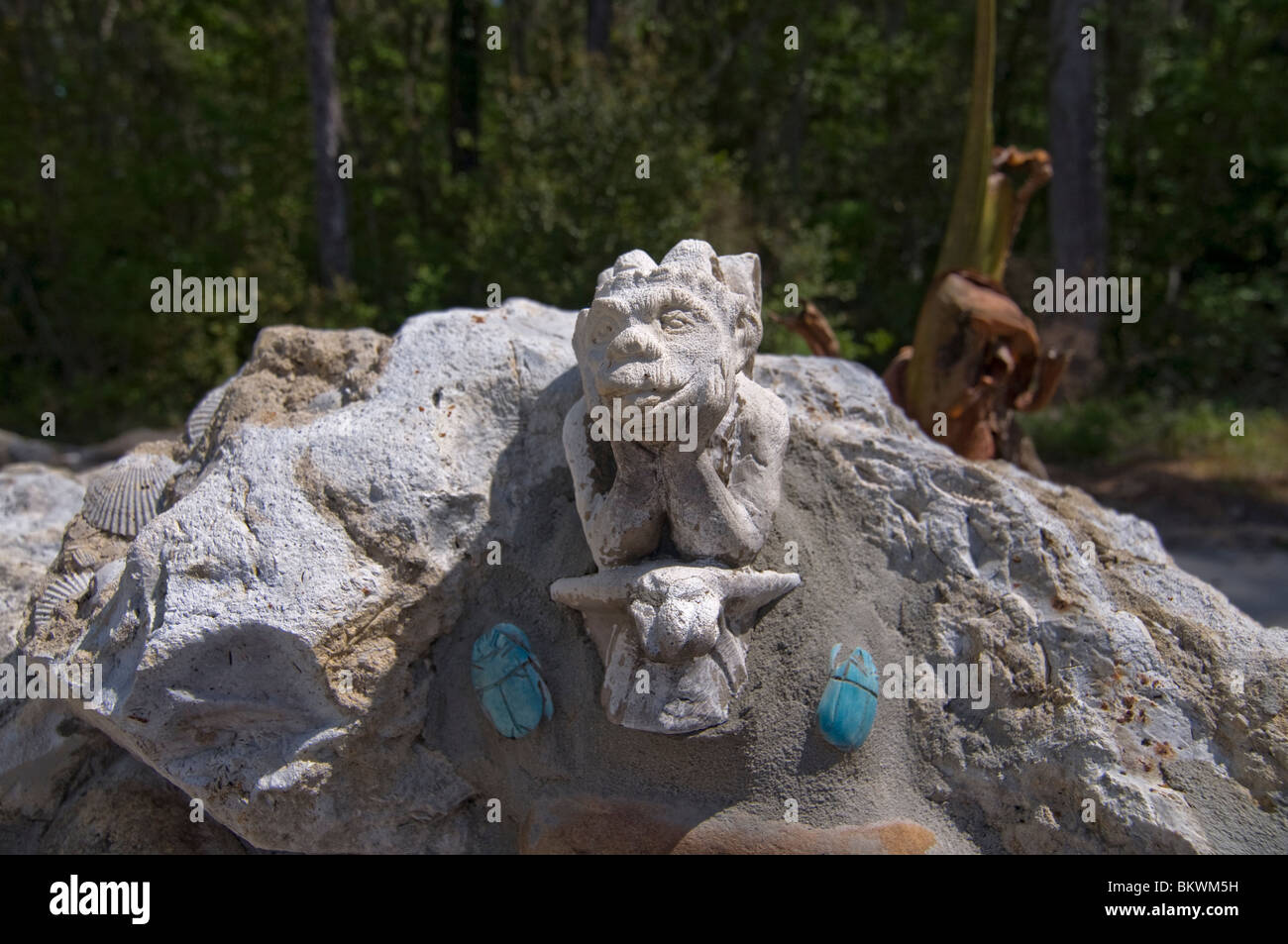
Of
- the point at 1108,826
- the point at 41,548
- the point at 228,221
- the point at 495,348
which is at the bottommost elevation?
the point at 1108,826

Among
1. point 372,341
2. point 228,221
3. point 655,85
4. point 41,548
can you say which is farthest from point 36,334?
point 372,341

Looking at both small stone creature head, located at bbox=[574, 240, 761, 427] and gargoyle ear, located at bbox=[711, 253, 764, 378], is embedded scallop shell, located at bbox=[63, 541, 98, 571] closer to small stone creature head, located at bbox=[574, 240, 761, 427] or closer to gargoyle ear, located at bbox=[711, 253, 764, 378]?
small stone creature head, located at bbox=[574, 240, 761, 427]

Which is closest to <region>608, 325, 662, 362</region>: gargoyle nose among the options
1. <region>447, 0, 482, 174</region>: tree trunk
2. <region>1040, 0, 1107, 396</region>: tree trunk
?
<region>1040, 0, 1107, 396</region>: tree trunk

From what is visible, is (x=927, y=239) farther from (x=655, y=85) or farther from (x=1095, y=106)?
(x=655, y=85)

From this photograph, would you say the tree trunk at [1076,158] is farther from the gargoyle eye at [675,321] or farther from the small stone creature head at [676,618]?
the small stone creature head at [676,618]

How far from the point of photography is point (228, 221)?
12.4 meters

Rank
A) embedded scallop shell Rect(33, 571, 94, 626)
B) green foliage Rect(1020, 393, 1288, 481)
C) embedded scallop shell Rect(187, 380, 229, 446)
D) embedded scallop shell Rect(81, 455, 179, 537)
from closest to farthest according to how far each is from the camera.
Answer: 1. embedded scallop shell Rect(33, 571, 94, 626)
2. embedded scallop shell Rect(81, 455, 179, 537)
3. embedded scallop shell Rect(187, 380, 229, 446)
4. green foliage Rect(1020, 393, 1288, 481)

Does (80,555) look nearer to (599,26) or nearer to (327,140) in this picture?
(327,140)

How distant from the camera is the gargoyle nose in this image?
9.86ft

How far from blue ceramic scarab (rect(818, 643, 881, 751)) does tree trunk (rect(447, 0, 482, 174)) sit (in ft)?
30.4

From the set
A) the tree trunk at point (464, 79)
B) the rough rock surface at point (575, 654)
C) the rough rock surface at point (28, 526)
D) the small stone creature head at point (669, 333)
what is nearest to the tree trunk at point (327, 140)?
the tree trunk at point (464, 79)

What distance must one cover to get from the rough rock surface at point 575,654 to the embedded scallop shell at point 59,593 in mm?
84

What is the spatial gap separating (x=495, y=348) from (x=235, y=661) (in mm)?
1268

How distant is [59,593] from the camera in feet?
11.8
